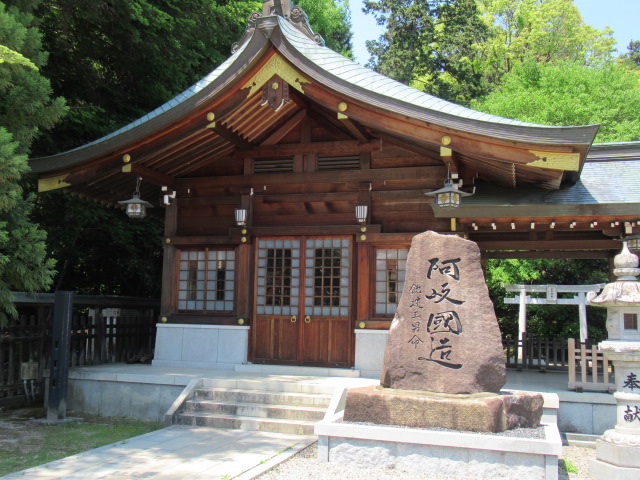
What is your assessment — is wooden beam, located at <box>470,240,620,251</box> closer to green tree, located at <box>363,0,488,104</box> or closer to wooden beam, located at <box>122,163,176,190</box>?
wooden beam, located at <box>122,163,176,190</box>

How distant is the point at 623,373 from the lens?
249 inches

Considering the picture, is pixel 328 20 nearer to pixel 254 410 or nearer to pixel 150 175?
pixel 150 175

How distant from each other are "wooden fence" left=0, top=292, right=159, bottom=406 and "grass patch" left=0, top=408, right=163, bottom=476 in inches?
48.9

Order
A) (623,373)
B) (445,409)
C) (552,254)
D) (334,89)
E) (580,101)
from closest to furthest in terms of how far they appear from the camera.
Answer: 1. (445,409)
2. (623,373)
3. (334,89)
4. (552,254)
5. (580,101)

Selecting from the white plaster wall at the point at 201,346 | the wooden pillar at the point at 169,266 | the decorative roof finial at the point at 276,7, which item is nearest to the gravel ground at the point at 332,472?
the white plaster wall at the point at 201,346

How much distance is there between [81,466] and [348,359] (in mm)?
5020

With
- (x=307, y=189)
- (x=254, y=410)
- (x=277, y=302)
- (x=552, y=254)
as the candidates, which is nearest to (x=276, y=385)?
(x=254, y=410)

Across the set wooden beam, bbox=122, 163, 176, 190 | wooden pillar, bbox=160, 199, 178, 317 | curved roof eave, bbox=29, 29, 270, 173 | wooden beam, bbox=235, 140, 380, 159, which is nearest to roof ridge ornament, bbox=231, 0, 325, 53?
curved roof eave, bbox=29, 29, 270, 173

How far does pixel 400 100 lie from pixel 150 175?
15.4ft

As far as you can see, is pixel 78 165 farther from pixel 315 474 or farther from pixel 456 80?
pixel 456 80

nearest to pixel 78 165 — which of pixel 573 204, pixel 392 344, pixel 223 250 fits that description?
pixel 223 250

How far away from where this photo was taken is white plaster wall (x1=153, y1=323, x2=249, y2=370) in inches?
404

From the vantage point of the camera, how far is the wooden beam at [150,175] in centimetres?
974

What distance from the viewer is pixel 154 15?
12.6 meters
